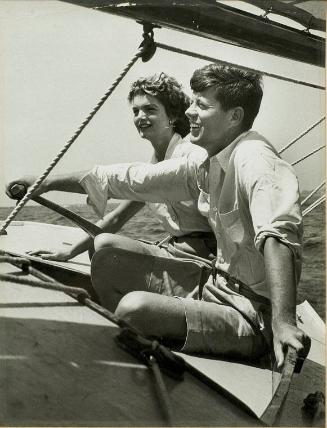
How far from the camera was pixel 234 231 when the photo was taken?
1797mm

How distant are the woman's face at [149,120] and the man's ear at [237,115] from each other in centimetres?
56

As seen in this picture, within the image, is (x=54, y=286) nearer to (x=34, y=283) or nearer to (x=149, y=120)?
(x=34, y=283)

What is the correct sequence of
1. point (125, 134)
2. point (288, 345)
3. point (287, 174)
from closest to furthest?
1. point (288, 345)
2. point (287, 174)
3. point (125, 134)

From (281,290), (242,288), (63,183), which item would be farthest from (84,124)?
(281,290)

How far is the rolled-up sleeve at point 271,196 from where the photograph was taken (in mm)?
1572

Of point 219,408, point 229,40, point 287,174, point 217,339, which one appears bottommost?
point 219,408

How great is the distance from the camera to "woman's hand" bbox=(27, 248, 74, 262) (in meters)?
2.61

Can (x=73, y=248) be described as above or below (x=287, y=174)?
below

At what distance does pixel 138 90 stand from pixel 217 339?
1.11m

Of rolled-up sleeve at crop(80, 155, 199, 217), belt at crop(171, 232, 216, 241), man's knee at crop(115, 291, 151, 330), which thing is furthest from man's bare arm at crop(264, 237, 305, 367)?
belt at crop(171, 232, 216, 241)

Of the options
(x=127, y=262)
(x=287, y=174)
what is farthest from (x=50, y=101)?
(x=287, y=174)

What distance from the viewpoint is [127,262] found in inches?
80.7

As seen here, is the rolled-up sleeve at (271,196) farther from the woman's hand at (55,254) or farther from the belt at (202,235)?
the woman's hand at (55,254)

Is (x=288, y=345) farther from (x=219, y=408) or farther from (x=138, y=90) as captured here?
(x=138, y=90)
